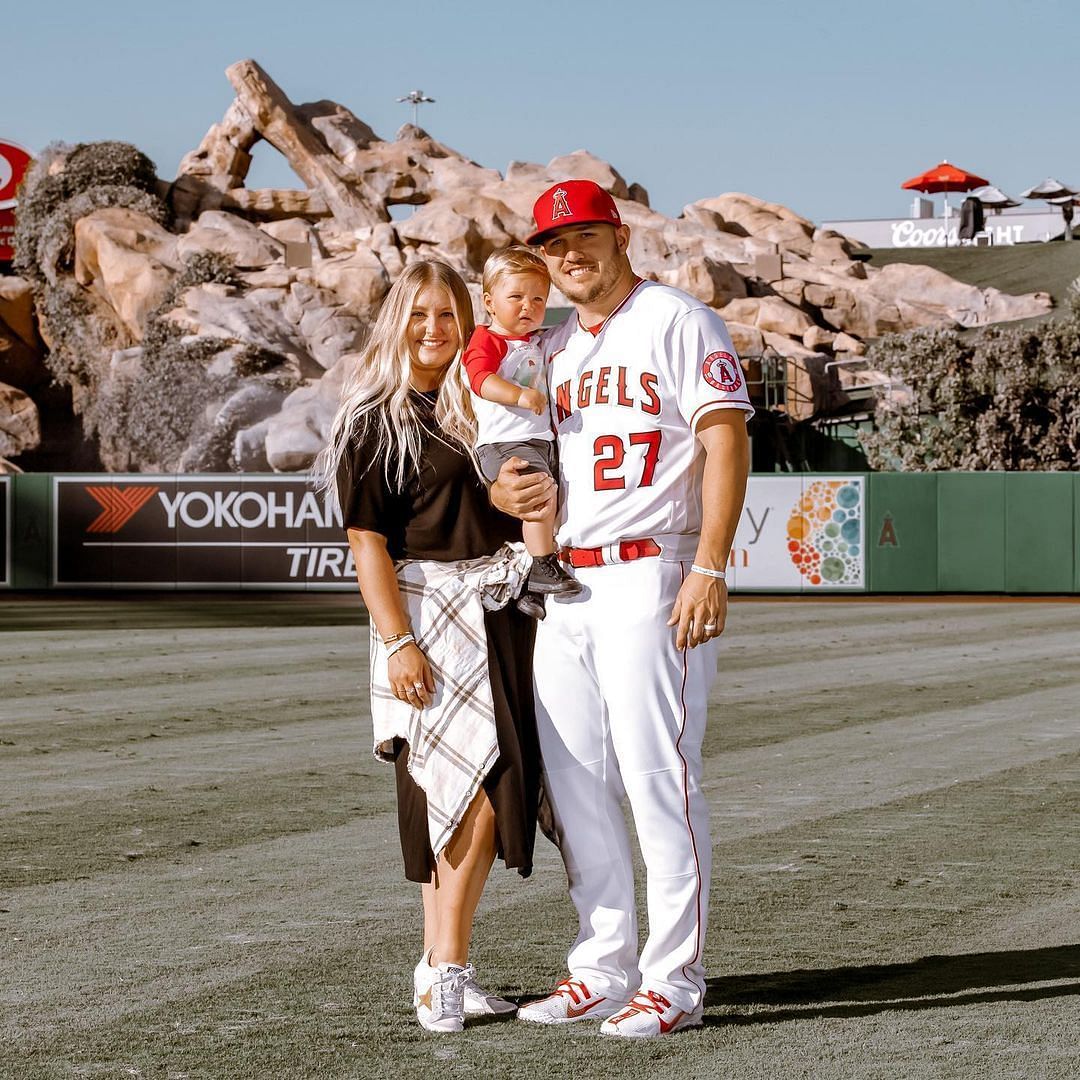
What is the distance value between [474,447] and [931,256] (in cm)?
6127

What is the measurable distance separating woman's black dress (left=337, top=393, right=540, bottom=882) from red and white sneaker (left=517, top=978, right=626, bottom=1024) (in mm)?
319

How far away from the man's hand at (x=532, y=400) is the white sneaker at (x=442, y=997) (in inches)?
55.6

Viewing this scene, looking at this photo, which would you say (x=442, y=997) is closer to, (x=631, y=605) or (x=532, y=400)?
(x=631, y=605)

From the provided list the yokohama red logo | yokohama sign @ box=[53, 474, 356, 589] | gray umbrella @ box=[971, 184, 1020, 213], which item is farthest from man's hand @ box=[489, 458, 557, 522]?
gray umbrella @ box=[971, 184, 1020, 213]

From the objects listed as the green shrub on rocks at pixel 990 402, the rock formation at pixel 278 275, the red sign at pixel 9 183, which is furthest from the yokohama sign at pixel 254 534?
the red sign at pixel 9 183

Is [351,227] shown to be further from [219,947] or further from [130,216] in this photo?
[219,947]

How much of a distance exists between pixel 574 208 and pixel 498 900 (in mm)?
2622

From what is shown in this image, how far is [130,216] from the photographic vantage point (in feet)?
187

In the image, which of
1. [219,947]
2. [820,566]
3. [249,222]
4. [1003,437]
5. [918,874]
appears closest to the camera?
[219,947]

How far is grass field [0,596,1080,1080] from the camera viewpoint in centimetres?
375

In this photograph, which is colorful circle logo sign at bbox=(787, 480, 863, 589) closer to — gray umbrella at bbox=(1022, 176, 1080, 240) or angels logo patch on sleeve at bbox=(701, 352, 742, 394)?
angels logo patch on sleeve at bbox=(701, 352, 742, 394)

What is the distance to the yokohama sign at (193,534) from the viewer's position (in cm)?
2584

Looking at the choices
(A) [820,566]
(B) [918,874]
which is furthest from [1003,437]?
(B) [918,874]

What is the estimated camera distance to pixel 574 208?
395 centimetres
